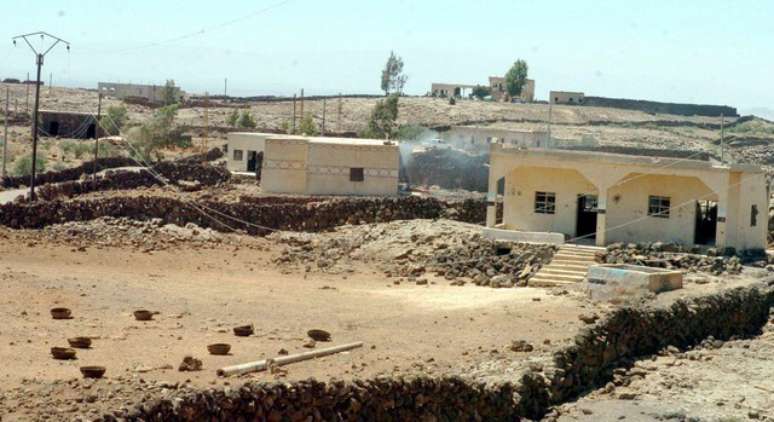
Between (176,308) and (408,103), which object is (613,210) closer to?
(176,308)

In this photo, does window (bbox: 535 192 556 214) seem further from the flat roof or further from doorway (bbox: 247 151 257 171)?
doorway (bbox: 247 151 257 171)

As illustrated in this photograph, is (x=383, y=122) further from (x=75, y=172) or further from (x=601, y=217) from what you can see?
(x=601, y=217)

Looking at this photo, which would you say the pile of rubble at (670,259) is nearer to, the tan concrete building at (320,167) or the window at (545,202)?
the window at (545,202)

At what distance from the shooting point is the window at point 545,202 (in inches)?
1609

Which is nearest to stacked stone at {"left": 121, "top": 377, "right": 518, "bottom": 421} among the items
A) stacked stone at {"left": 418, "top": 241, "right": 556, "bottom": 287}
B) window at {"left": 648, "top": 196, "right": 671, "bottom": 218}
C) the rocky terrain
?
the rocky terrain

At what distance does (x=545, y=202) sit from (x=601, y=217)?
2.53 metres

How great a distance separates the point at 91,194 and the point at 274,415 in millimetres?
31835

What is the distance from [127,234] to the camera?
1620 inches

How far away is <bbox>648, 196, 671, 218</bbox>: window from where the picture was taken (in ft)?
129

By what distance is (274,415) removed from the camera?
61.2 ft

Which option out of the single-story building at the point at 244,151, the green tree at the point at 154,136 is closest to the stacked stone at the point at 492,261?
the single-story building at the point at 244,151

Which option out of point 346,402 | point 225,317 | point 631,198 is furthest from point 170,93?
point 346,402

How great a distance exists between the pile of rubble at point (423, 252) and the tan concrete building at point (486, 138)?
21.3 meters

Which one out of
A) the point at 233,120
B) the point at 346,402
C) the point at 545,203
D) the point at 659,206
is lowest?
the point at 346,402
